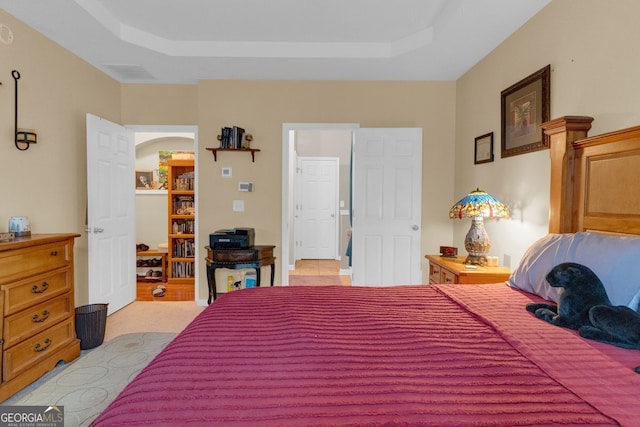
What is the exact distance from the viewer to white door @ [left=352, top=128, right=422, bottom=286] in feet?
12.6

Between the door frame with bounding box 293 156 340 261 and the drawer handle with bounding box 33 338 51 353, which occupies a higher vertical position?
the door frame with bounding box 293 156 340 261

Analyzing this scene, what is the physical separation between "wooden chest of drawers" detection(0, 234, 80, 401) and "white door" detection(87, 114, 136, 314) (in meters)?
0.86

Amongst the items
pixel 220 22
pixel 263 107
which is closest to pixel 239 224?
pixel 263 107

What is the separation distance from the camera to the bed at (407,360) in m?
0.81

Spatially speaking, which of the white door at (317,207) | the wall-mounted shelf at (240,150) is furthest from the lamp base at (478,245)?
the white door at (317,207)

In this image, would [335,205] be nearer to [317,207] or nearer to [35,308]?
[317,207]

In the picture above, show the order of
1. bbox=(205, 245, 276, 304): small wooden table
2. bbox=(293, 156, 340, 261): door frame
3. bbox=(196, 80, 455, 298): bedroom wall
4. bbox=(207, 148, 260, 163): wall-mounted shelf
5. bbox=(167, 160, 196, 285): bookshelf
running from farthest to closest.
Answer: bbox=(293, 156, 340, 261): door frame
bbox=(167, 160, 196, 285): bookshelf
bbox=(196, 80, 455, 298): bedroom wall
bbox=(207, 148, 260, 163): wall-mounted shelf
bbox=(205, 245, 276, 304): small wooden table

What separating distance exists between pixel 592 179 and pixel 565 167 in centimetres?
16

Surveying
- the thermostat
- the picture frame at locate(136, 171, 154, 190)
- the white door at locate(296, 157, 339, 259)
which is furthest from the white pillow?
the picture frame at locate(136, 171, 154, 190)

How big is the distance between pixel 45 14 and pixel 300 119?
Result: 7.41 feet

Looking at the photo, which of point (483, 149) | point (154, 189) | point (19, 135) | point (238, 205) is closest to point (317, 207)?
point (154, 189)

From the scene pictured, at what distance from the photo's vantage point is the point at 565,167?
2016 mm

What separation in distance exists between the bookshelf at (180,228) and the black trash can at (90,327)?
1982mm

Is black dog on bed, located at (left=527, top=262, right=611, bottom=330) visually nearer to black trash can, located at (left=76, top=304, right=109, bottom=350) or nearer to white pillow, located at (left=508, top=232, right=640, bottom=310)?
white pillow, located at (left=508, top=232, right=640, bottom=310)
